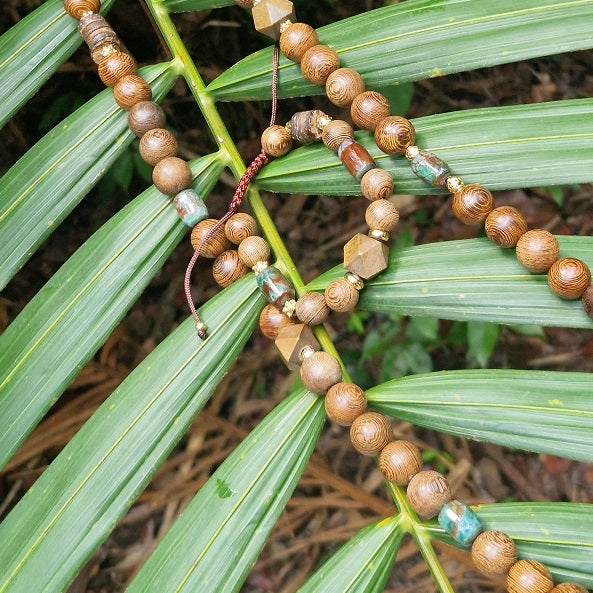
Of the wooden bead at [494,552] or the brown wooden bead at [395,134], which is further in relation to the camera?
the brown wooden bead at [395,134]

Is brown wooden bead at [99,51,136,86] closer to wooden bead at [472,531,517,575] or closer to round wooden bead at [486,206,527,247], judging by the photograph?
round wooden bead at [486,206,527,247]

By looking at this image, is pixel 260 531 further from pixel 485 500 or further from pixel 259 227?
pixel 485 500

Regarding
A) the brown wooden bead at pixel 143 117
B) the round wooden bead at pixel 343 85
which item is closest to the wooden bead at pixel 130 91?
the brown wooden bead at pixel 143 117

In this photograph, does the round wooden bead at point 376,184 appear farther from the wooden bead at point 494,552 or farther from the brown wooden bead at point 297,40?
the wooden bead at point 494,552

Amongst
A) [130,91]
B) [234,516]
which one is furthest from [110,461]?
[130,91]

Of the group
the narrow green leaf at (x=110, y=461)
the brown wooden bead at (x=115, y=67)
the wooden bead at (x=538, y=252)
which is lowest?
the narrow green leaf at (x=110, y=461)

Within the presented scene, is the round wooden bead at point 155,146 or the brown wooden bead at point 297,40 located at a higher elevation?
the brown wooden bead at point 297,40

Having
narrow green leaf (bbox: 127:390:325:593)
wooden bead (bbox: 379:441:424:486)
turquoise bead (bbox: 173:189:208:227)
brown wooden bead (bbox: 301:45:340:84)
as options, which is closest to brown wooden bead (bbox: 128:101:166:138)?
turquoise bead (bbox: 173:189:208:227)

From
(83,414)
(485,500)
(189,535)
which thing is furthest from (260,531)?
(485,500)
